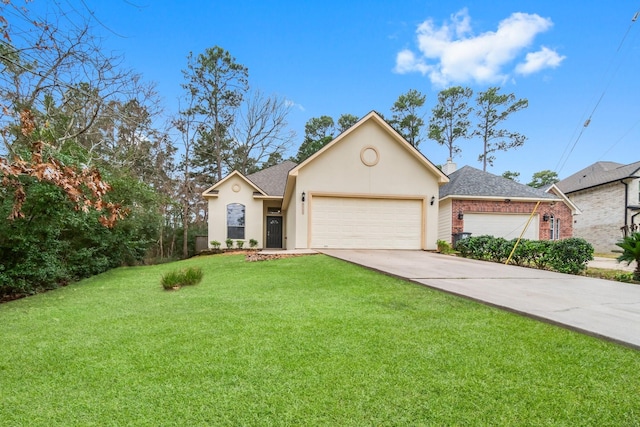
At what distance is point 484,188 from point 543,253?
8461 mm

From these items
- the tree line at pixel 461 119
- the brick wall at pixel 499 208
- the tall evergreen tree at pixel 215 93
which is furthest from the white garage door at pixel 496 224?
the tall evergreen tree at pixel 215 93

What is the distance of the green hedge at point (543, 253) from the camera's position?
7.23m

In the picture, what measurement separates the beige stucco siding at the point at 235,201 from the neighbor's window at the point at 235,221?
0.57 feet

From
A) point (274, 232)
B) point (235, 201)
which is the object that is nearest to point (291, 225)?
point (274, 232)

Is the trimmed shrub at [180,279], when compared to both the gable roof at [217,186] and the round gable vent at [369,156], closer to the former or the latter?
the round gable vent at [369,156]

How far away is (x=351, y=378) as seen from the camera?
224 centimetres

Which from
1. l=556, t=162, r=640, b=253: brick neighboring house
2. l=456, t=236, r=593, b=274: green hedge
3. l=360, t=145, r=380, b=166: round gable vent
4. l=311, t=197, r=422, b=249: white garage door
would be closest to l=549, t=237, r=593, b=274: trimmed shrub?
l=456, t=236, r=593, b=274: green hedge

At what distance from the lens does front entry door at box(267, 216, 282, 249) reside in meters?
18.2

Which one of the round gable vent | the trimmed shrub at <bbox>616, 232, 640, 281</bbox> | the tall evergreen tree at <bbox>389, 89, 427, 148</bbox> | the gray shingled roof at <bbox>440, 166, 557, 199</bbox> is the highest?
the tall evergreen tree at <bbox>389, 89, 427, 148</bbox>

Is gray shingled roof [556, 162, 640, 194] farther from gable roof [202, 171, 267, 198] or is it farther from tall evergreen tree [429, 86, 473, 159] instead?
gable roof [202, 171, 267, 198]

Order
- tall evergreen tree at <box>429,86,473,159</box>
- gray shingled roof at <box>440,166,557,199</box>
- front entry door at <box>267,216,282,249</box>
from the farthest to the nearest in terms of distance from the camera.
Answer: tall evergreen tree at <box>429,86,473,159</box> < front entry door at <box>267,216,282,249</box> < gray shingled roof at <box>440,166,557,199</box>

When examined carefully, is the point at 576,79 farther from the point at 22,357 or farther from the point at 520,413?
the point at 22,357

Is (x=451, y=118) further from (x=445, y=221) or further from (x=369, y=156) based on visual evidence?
(x=369, y=156)

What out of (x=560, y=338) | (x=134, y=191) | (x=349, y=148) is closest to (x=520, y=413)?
(x=560, y=338)
